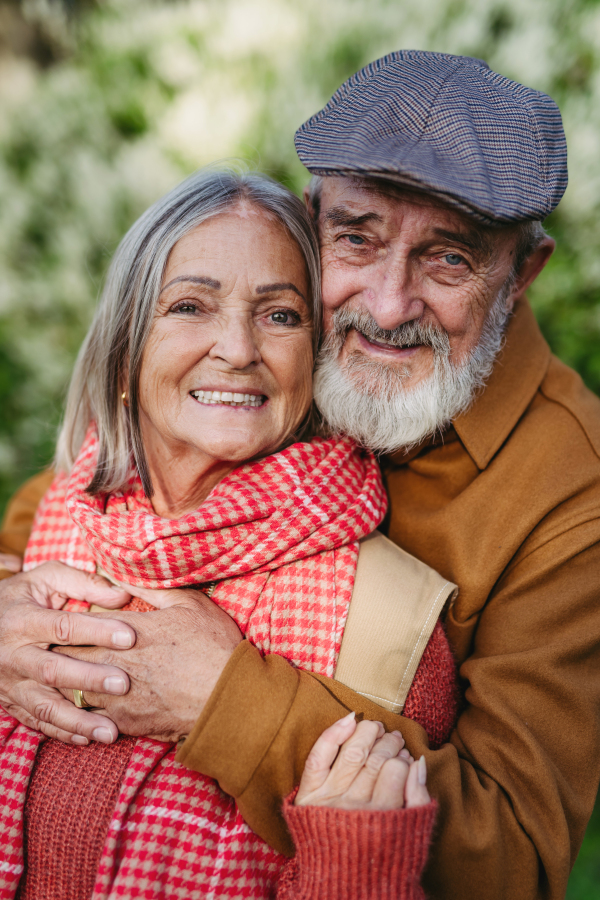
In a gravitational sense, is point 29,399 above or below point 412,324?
below

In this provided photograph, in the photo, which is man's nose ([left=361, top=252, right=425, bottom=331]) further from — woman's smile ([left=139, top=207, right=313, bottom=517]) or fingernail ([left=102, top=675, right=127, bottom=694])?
fingernail ([left=102, top=675, right=127, bottom=694])

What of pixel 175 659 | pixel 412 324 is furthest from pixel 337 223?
pixel 175 659

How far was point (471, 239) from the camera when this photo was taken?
2307mm

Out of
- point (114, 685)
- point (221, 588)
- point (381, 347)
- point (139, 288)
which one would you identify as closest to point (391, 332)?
point (381, 347)

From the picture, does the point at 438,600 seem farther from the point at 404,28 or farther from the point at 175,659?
the point at 404,28

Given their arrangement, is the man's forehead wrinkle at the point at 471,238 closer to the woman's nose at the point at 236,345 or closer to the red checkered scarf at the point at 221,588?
the woman's nose at the point at 236,345

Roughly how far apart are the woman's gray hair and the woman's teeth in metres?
0.27

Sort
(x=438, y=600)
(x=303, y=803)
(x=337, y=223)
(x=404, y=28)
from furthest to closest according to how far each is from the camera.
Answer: (x=404, y=28)
(x=337, y=223)
(x=438, y=600)
(x=303, y=803)

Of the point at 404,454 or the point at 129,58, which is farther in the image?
the point at 129,58

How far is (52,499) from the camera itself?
9.06 ft

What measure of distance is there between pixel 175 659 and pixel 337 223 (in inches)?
61.1

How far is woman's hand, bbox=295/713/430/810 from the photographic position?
5.92 ft

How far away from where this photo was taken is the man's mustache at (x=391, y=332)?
7.85 ft

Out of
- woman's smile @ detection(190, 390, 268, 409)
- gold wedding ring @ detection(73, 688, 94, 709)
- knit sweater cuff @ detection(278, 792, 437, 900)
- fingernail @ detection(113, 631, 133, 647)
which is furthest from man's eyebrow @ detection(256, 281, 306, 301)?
knit sweater cuff @ detection(278, 792, 437, 900)
